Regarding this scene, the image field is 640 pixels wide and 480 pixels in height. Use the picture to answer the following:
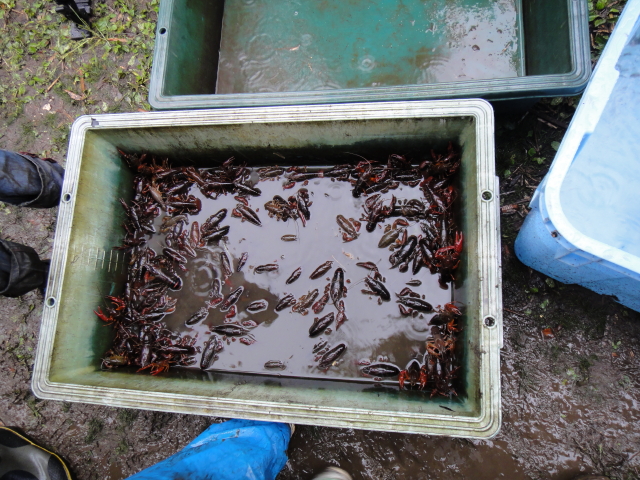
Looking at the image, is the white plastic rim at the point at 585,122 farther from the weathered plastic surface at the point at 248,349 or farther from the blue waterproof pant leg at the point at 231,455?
the blue waterproof pant leg at the point at 231,455

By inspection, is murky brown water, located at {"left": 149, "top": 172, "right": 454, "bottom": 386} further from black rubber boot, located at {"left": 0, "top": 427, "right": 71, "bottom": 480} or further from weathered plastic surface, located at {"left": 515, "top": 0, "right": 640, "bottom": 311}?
black rubber boot, located at {"left": 0, "top": 427, "right": 71, "bottom": 480}

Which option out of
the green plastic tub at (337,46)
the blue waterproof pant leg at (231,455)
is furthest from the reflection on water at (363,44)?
the blue waterproof pant leg at (231,455)

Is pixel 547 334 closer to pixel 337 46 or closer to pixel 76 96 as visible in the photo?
pixel 337 46

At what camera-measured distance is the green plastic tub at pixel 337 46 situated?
3.31 meters

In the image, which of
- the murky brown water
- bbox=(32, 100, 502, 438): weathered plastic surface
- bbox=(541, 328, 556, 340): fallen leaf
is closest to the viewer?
bbox=(32, 100, 502, 438): weathered plastic surface

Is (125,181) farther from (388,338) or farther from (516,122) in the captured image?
(516,122)

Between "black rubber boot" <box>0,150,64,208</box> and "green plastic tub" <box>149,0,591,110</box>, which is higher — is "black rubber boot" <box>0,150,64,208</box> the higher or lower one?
the lower one

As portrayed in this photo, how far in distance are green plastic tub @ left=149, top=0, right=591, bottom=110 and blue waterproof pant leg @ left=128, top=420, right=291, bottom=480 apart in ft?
9.82

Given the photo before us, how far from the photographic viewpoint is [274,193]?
3.62 m

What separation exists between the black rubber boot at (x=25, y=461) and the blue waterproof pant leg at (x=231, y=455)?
1.69 metres

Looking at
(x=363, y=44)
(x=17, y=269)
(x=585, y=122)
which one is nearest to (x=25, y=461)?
(x=17, y=269)

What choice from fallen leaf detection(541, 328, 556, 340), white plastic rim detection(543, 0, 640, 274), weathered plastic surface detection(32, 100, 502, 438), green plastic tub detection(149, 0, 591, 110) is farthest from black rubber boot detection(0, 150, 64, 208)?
fallen leaf detection(541, 328, 556, 340)

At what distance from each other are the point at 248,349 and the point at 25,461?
2977 millimetres

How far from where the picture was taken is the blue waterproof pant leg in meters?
2.88
